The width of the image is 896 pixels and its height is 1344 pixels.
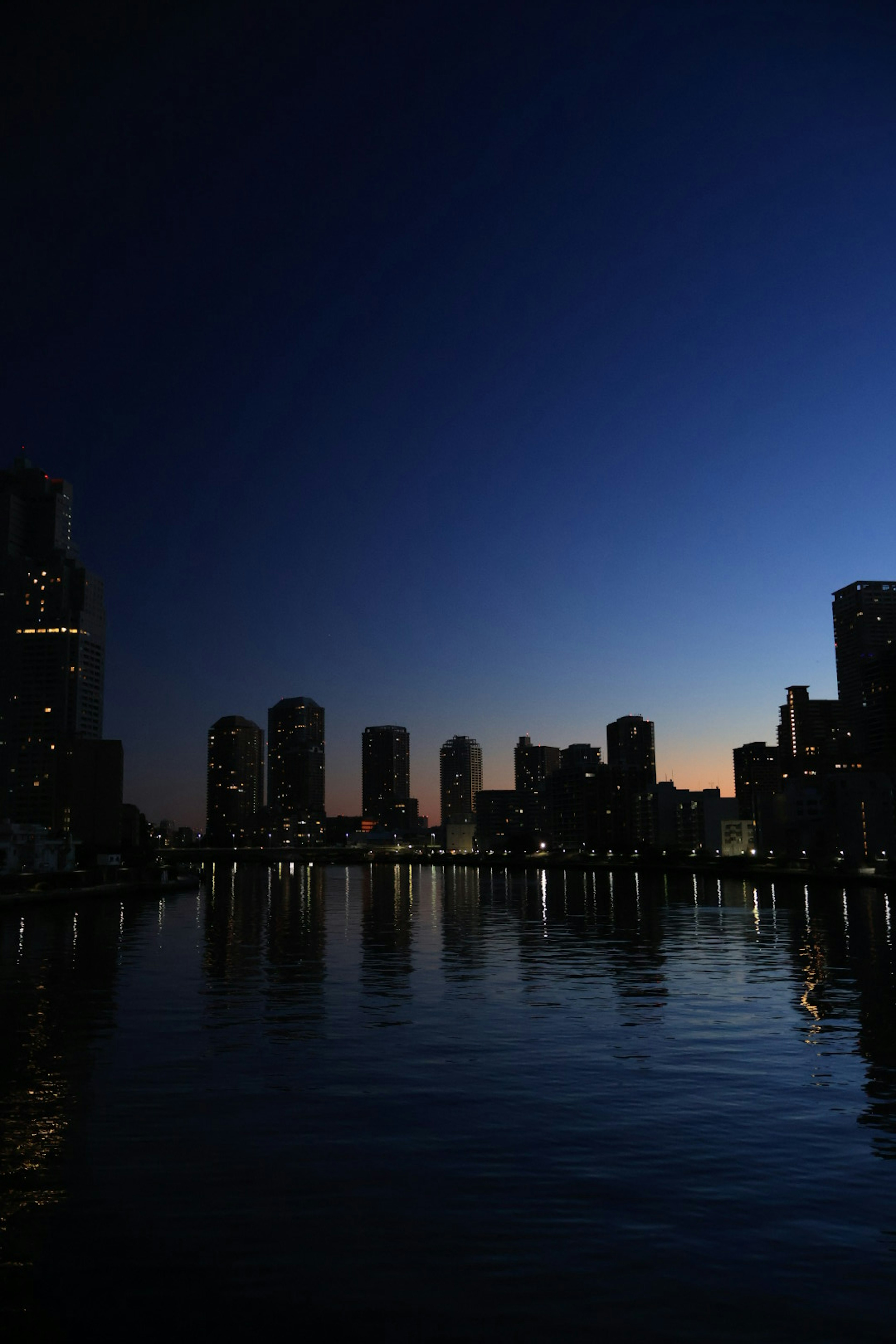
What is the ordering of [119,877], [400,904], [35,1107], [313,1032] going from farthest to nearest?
[119,877] → [400,904] → [313,1032] → [35,1107]

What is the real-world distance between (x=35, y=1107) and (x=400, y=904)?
10455cm

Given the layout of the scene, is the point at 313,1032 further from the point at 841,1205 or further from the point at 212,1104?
the point at 841,1205

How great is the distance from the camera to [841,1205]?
16.1 metres

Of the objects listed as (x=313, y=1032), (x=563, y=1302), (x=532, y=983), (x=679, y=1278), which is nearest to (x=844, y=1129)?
(x=679, y=1278)

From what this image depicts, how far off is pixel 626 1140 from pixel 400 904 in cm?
10798

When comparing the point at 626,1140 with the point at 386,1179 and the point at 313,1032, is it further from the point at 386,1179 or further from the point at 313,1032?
the point at 313,1032

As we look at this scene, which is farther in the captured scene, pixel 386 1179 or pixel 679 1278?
pixel 386 1179

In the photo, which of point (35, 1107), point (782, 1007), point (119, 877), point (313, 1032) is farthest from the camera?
point (119, 877)

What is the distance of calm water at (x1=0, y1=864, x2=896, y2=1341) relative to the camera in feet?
42.0

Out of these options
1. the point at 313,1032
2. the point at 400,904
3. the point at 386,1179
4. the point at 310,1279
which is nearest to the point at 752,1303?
the point at 310,1279

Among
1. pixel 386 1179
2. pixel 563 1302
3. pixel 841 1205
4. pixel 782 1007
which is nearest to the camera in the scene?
pixel 563 1302

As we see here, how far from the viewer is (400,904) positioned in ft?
411

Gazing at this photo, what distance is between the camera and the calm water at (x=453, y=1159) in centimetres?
1279

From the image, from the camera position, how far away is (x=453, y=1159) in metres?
18.7
